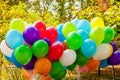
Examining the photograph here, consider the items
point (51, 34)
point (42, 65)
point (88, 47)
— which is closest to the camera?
point (42, 65)

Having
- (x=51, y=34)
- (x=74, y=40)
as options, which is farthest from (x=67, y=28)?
(x=51, y=34)

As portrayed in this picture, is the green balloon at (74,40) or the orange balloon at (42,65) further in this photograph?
the green balloon at (74,40)

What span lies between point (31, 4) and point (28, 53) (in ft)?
41.5

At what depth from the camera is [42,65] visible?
517cm

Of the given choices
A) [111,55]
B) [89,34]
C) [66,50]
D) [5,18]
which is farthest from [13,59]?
[5,18]

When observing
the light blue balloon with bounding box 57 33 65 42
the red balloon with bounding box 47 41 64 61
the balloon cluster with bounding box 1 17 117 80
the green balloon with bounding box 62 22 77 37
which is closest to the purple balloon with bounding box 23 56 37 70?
the balloon cluster with bounding box 1 17 117 80

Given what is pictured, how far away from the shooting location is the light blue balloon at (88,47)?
5.57 m

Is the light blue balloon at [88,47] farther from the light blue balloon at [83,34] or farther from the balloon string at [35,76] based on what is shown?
the balloon string at [35,76]

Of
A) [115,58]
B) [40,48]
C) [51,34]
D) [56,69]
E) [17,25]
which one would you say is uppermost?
[17,25]

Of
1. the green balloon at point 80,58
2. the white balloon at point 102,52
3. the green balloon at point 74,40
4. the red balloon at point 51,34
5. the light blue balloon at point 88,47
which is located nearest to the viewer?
the red balloon at point 51,34

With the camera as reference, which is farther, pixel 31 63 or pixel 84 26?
pixel 84 26

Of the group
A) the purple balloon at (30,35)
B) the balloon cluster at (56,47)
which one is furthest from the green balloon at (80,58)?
the purple balloon at (30,35)

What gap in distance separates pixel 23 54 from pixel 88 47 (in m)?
1.13

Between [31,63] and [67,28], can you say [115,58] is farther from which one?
[31,63]
